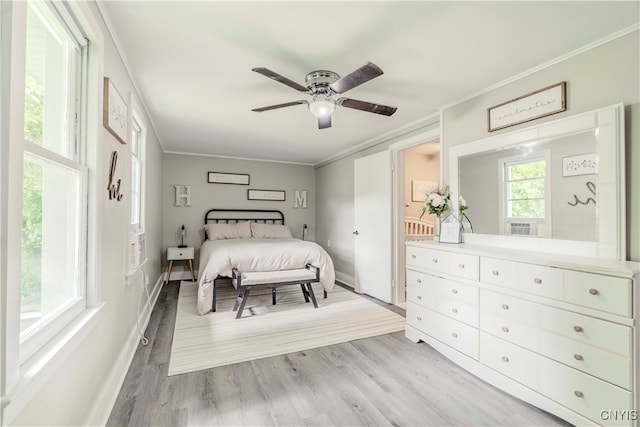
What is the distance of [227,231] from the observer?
4.86m

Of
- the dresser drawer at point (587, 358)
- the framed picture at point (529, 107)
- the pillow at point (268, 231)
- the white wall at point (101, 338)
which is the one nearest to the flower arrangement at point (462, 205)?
the framed picture at point (529, 107)

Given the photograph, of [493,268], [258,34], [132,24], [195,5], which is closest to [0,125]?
[195,5]

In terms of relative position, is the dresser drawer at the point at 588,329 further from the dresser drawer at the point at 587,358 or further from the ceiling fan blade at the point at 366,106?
the ceiling fan blade at the point at 366,106

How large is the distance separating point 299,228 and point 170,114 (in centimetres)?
343

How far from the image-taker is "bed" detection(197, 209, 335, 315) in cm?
328

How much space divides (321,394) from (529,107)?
8.44 feet

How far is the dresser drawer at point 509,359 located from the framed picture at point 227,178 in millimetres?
4658

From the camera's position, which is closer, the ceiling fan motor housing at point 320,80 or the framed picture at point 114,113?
the framed picture at point 114,113

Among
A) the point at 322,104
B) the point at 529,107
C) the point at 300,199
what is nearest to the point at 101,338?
the point at 322,104

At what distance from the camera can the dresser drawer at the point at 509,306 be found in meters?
1.72

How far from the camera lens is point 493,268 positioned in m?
1.93

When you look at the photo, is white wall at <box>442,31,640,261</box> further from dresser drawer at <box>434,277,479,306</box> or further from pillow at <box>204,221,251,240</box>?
pillow at <box>204,221,251,240</box>

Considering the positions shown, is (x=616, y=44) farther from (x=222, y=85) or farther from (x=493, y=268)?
(x=222, y=85)

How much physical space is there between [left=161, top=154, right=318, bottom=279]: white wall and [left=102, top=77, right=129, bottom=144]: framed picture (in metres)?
3.21
